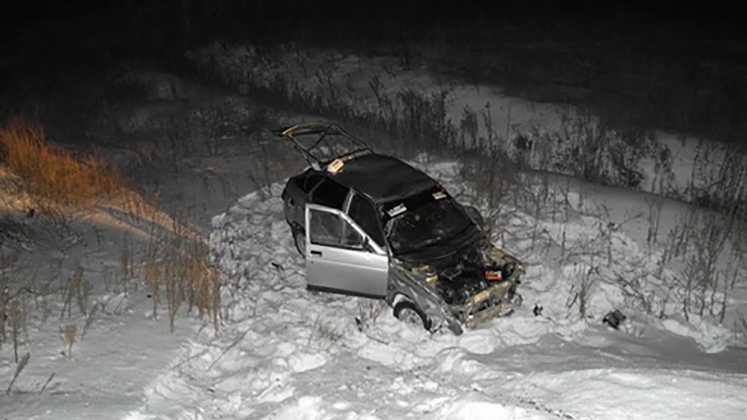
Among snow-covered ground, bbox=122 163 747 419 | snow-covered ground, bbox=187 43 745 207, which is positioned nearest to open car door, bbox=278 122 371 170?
snow-covered ground, bbox=187 43 745 207

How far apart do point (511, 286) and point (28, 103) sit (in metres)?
16.2

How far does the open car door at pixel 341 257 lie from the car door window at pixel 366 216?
0.29 ft

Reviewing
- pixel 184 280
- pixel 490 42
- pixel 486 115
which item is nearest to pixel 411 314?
pixel 184 280

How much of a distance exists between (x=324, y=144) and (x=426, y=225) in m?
6.77

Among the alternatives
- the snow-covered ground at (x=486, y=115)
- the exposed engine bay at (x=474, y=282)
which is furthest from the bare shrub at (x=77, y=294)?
the snow-covered ground at (x=486, y=115)

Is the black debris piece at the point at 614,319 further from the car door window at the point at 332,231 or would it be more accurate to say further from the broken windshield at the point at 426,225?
the car door window at the point at 332,231

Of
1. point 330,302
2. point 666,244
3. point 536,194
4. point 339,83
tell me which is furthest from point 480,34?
point 330,302

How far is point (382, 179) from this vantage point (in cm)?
893

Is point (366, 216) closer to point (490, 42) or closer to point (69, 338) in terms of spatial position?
point (69, 338)

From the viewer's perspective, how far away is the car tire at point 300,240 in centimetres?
998

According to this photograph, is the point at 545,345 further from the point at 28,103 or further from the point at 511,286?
the point at 28,103

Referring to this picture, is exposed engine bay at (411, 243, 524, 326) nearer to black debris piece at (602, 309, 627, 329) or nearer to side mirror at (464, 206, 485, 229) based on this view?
side mirror at (464, 206, 485, 229)

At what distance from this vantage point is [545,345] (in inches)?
309

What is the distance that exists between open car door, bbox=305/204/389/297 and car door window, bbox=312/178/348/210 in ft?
0.75
